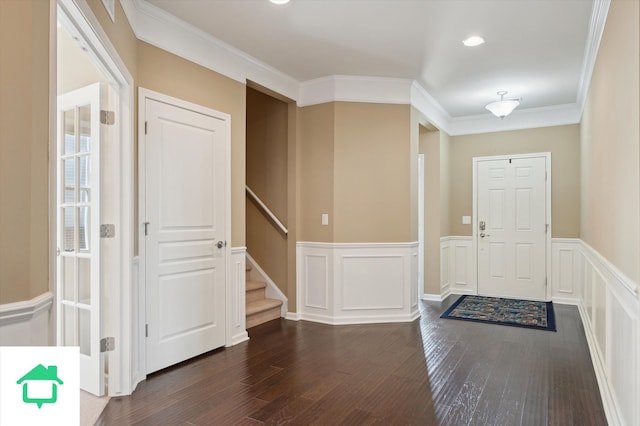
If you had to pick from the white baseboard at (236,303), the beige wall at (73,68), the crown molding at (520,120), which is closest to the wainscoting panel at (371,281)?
the white baseboard at (236,303)

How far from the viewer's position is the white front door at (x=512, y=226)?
5.84 m

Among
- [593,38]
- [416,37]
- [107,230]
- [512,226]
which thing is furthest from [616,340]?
[512,226]

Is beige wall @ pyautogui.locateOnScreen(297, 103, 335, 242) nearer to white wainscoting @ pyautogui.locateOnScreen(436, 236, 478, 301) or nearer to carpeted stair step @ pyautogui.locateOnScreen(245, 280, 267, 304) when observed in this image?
carpeted stair step @ pyautogui.locateOnScreen(245, 280, 267, 304)

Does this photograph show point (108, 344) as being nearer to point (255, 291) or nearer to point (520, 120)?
point (255, 291)

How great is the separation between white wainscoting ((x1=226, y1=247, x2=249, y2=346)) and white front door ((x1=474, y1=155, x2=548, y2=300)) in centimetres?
394

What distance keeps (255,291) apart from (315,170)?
1.60 metres

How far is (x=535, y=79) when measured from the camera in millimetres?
4594

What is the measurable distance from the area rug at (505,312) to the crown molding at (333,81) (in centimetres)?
252

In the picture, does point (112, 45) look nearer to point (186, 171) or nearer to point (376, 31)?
point (186, 171)

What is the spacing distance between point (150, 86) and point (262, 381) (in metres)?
2.37

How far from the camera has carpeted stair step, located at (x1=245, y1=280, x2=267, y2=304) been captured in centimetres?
470

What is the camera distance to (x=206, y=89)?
3.54 metres

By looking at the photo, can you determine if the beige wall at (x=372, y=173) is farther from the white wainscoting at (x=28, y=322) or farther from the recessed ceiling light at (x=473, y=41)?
the white wainscoting at (x=28, y=322)

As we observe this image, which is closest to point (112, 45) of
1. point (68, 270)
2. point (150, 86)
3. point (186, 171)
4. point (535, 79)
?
point (150, 86)
